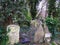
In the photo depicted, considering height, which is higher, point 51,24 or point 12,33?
point 51,24

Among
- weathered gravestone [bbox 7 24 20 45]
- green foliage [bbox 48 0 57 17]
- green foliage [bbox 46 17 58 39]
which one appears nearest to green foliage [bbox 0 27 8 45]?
weathered gravestone [bbox 7 24 20 45]

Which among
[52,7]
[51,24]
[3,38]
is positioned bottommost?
[3,38]

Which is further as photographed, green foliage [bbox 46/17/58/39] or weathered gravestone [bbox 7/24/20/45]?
green foliage [bbox 46/17/58/39]

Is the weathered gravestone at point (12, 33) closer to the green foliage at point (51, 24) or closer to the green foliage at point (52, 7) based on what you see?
the green foliage at point (51, 24)

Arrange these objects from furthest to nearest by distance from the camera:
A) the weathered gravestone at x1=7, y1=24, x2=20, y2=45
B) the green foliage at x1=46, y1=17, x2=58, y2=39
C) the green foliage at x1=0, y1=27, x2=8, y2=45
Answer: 1. the green foliage at x1=46, y1=17, x2=58, y2=39
2. the weathered gravestone at x1=7, y1=24, x2=20, y2=45
3. the green foliage at x1=0, y1=27, x2=8, y2=45

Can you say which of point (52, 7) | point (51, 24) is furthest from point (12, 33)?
point (52, 7)

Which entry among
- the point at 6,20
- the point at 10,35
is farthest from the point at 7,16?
the point at 10,35

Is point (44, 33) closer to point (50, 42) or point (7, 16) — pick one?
point (50, 42)

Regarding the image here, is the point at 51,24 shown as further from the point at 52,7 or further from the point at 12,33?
the point at 52,7

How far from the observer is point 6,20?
18.2 feet

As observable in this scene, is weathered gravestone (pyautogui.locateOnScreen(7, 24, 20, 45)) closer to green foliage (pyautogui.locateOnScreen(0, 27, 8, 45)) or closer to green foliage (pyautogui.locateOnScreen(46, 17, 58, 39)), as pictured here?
green foliage (pyautogui.locateOnScreen(0, 27, 8, 45))

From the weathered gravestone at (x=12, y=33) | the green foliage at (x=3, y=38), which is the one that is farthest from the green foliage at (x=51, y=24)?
the green foliage at (x=3, y=38)

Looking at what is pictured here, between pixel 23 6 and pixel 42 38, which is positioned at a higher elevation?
pixel 23 6

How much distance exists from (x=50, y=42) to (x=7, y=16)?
1.50m
